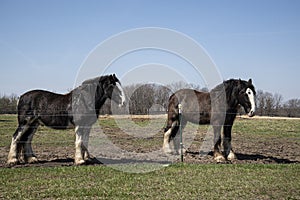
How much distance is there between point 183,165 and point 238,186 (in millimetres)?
2431

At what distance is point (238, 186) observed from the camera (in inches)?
279

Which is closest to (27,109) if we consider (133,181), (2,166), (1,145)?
(2,166)

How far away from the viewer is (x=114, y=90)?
1012 cm

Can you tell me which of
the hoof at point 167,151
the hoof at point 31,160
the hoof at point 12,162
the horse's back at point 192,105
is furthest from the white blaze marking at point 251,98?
the hoof at point 12,162

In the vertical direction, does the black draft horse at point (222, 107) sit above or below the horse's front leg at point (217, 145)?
above

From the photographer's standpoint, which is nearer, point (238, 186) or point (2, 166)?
point (238, 186)

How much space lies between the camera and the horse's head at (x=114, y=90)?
399 inches

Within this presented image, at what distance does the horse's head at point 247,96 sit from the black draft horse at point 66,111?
3.63 m

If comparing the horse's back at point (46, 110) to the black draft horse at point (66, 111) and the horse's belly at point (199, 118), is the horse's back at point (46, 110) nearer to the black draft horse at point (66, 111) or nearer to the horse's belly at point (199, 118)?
the black draft horse at point (66, 111)

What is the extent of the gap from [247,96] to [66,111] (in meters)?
5.34

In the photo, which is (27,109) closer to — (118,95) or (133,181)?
(118,95)

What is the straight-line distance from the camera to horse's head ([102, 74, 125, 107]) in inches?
399

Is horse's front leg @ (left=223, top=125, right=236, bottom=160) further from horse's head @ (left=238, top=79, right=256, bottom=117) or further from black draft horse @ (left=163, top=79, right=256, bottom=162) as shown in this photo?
horse's head @ (left=238, top=79, right=256, bottom=117)

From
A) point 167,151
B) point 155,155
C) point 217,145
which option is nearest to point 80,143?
point 155,155
